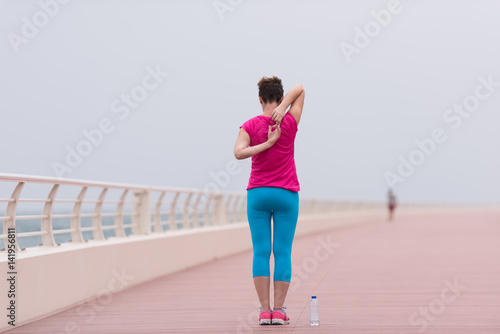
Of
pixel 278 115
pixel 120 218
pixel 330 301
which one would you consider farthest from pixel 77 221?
pixel 278 115

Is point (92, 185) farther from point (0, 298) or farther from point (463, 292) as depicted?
point (463, 292)

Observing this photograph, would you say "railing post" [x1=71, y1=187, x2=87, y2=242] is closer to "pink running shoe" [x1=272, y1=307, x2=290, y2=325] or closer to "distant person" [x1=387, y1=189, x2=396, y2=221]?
"pink running shoe" [x1=272, y1=307, x2=290, y2=325]

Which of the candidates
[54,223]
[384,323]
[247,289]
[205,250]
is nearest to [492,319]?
[384,323]

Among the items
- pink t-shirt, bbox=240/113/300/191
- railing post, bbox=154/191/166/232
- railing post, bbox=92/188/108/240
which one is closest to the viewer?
pink t-shirt, bbox=240/113/300/191

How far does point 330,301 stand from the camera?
9.77 m

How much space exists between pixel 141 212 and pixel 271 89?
23.2 ft

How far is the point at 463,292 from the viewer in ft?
34.0

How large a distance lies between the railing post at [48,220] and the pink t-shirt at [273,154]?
10.2 ft

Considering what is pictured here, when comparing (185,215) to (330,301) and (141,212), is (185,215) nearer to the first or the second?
(141,212)

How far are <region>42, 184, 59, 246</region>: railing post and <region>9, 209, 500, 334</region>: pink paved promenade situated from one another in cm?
87

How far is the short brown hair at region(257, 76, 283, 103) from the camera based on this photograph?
302 inches

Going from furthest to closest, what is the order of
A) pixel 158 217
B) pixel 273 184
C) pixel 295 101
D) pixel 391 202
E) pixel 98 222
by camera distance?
pixel 391 202 → pixel 158 217 → pixel 98 222 → pixel 295 101 → pixel 273 184

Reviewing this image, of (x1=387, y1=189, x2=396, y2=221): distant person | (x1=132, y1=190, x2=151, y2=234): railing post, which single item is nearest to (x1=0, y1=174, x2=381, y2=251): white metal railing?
(x1=132, y1=190, x2=151, y2=234): railing post

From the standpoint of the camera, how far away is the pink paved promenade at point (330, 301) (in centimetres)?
773
